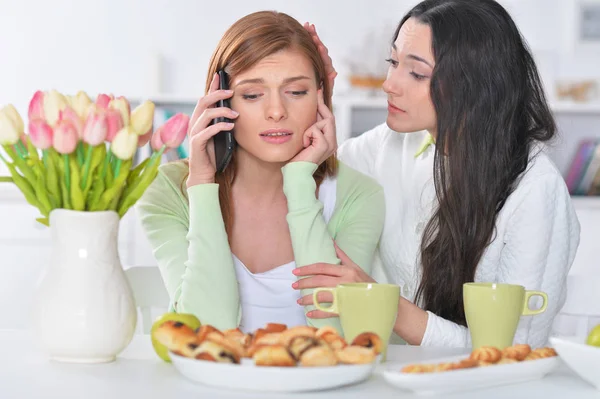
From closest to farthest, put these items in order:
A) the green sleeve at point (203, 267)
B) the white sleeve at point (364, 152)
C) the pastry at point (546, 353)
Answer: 1. the pastry at point (546, 353)
2. the green sleeve at point (203, 267)
3. the white sleeve at point (364, 152)

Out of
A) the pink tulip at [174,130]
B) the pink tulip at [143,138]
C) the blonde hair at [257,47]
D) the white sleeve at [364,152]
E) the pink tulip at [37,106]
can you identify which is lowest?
the white sleeve at [364,152]

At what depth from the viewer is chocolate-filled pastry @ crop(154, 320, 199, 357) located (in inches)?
36.6

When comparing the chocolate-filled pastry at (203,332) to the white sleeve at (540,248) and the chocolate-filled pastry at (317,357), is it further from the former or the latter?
the white sleeve at (540,248)

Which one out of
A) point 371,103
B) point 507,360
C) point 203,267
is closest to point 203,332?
point 507,360

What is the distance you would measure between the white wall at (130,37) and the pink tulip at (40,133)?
281 centimetres

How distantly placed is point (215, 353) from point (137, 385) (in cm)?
10

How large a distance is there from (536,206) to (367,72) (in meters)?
2.10

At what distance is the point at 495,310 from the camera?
3.61 ft

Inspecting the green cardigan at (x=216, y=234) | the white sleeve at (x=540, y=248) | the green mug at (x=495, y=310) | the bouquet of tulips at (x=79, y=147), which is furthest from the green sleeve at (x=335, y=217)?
the bouquet of tulips at (x=79, y=147)

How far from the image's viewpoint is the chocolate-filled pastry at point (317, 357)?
896 millimetres

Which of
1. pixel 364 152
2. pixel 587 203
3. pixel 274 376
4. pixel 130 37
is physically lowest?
pixel 587 203

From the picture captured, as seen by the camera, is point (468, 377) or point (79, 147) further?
point (79, 147)

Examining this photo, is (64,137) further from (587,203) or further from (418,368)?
(587,203)

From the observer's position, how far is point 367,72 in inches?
144
